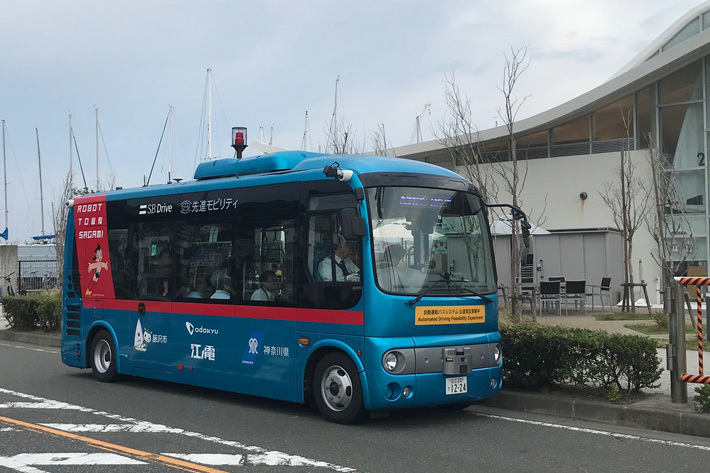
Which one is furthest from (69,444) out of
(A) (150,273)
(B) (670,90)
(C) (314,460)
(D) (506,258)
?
(B) (670,90)

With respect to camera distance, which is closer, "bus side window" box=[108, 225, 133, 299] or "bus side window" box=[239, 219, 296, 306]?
"bus side window" box=[239, 219, 296, 306]

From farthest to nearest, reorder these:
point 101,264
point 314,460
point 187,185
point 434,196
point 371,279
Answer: point 101,264 → point 187,185 → point 434,196 → point 371,279 → point 314,460

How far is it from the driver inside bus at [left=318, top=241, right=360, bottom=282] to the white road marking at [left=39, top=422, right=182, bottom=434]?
232 cm

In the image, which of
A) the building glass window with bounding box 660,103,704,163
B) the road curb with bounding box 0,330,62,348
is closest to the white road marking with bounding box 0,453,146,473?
the road curb with bounding box 0,330,62,348

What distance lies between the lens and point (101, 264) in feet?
42.0

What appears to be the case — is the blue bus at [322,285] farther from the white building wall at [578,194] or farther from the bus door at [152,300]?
the white building wall at [578,194]

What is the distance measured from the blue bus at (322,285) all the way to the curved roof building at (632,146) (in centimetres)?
1641

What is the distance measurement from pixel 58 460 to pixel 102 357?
5.81 metres

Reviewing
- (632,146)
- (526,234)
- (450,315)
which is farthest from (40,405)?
(632,146)

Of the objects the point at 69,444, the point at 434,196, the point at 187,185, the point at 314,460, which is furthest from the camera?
the point at 187,185

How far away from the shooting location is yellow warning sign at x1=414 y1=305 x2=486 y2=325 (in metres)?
8.81

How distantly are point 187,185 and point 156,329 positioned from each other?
6.90 feet

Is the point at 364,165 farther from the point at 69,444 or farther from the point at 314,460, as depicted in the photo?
the point at 69,444

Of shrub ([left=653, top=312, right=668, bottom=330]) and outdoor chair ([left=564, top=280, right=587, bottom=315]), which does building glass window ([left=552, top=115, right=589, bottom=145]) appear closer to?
outdoor chair ([left=564, top=280, right=587, bottom=315])
